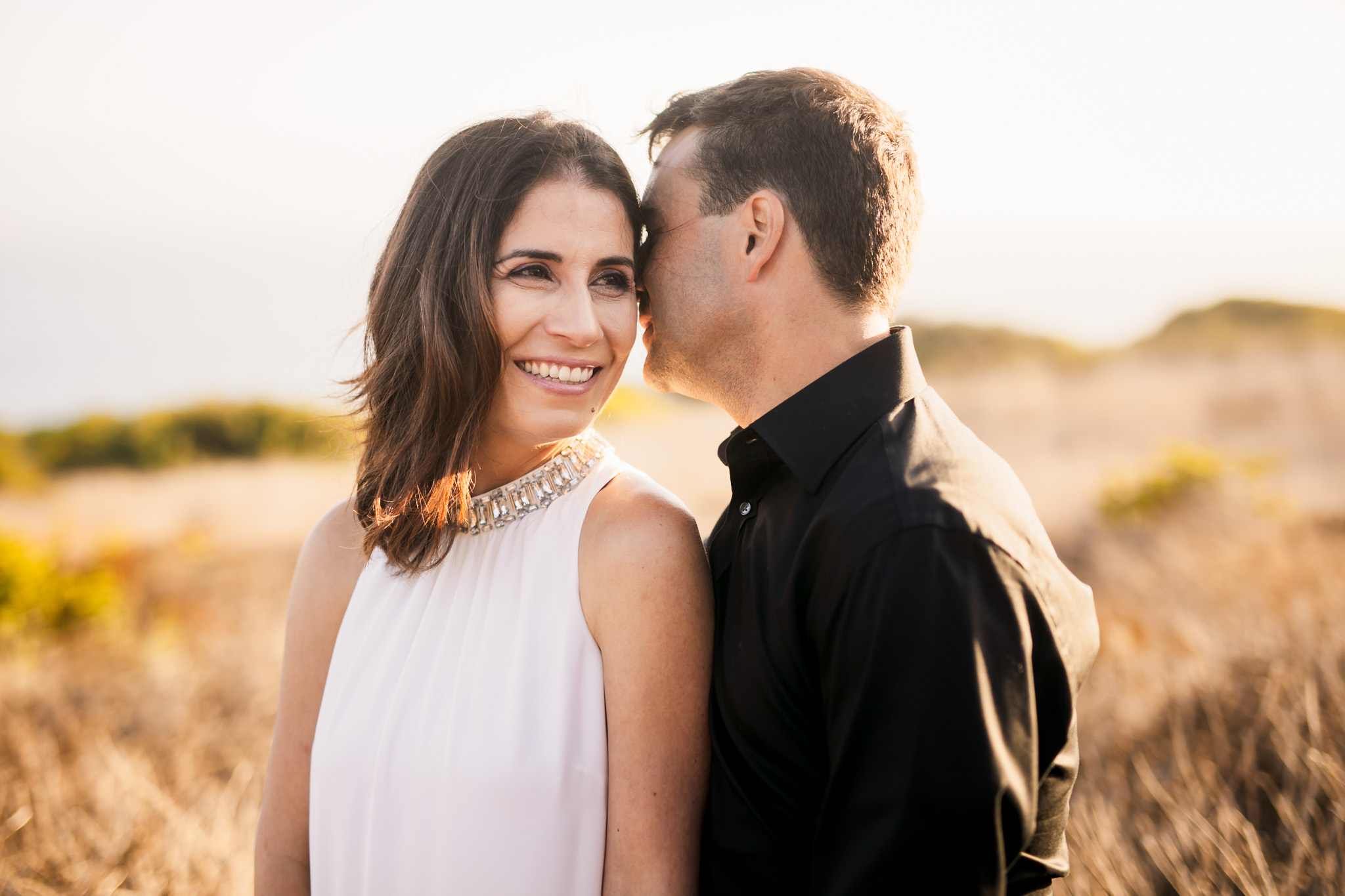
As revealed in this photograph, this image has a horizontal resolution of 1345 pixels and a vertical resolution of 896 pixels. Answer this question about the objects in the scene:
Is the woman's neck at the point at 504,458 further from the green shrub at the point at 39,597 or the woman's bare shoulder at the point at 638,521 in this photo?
the green shrub at the point at 39,597

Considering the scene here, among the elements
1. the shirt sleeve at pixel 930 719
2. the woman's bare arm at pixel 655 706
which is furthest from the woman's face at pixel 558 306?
the shirt sleeve at pixel 930 719

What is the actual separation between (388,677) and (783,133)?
63.5 inches

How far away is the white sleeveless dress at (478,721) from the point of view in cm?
176

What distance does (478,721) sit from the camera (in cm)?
182

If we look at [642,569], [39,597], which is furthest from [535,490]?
[39,597]

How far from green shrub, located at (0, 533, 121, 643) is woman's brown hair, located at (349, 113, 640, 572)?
5.32 meters

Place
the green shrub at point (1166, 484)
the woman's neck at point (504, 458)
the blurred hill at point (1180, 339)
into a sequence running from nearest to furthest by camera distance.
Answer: the woman's neck at point (504, 458) < the green shrub at point (1166, 484) < the blurred hill at point (1180, 339)

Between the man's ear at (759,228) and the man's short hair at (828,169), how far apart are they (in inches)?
1.1

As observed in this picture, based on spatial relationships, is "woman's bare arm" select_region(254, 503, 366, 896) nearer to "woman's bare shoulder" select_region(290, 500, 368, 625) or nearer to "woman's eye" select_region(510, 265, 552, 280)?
"woman's bare shoulder" select_region(290, 500, 368, 625)

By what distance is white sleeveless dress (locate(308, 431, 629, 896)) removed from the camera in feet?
5.76

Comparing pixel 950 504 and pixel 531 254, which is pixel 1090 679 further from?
pixel 531 254

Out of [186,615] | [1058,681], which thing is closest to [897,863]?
[1058,681]

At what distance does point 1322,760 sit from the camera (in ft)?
8.63

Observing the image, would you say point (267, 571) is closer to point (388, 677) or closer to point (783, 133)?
point (388, 677)
